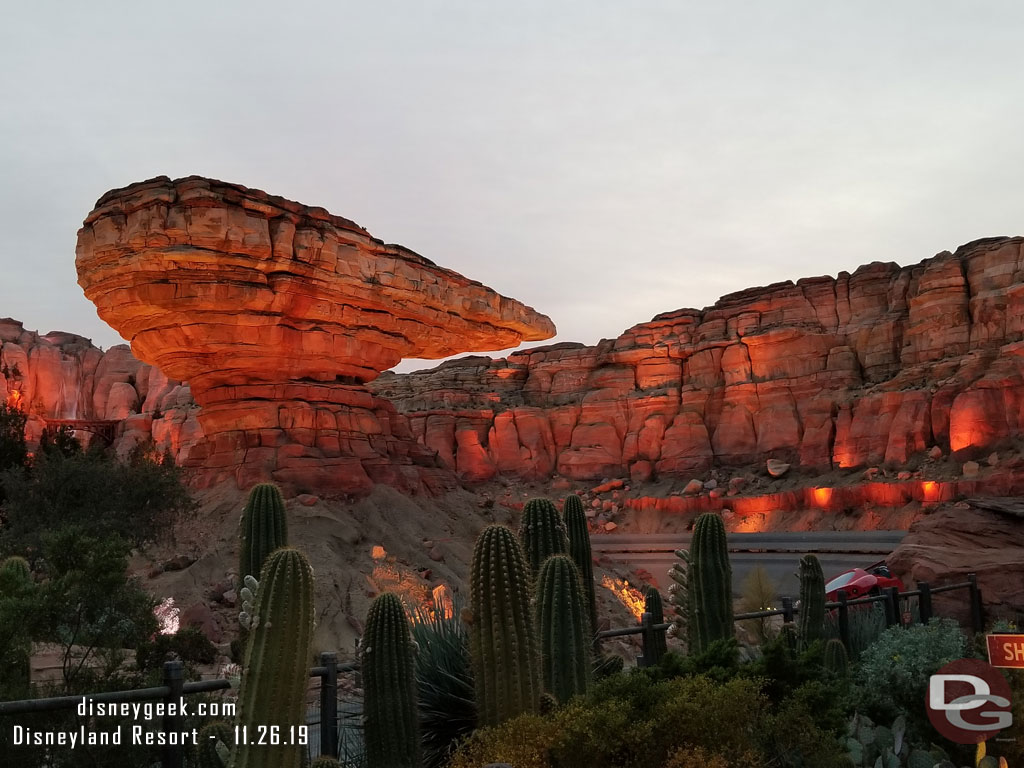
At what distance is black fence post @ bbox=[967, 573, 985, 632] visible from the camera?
37.6 feet

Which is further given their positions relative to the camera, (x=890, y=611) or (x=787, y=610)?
(x=890, y=611)

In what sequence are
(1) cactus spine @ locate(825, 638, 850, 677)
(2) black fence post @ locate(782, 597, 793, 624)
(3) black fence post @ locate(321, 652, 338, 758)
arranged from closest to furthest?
1. (3) black fence post @ locate(321, 652, 338, 758)
2. (1) cactus spine @ locate(825, 638, 850, 677)
3. (2) black fence post @ locate(782, 597, 793, 624)

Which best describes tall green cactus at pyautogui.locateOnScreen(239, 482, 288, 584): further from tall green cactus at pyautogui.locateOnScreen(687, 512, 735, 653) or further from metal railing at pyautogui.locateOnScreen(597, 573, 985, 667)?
tall green cactus at pyautogui.locateOnScreen(687, 512, 735, 653)

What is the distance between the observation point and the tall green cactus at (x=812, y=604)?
8.40 metres

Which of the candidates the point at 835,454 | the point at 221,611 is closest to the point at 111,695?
the point at 221,611

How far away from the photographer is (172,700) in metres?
4.68

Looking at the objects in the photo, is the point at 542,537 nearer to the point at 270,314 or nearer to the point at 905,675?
the point at 905,675

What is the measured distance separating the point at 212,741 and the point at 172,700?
420 millimetres

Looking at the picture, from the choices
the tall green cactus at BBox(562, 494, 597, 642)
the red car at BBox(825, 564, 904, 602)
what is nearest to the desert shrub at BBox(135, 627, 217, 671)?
the tall green cactus at BBox(562, 494, 597, 642)

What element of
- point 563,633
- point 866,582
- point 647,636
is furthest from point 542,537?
point 866,582

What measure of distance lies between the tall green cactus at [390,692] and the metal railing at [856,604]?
1.99 m

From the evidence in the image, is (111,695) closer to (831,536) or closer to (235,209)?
(235,209)

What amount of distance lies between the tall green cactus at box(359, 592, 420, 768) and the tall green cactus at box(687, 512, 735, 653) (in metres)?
3.12

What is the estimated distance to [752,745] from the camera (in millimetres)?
4781
